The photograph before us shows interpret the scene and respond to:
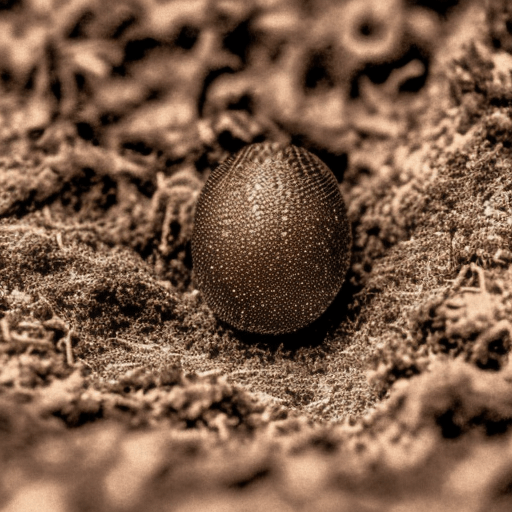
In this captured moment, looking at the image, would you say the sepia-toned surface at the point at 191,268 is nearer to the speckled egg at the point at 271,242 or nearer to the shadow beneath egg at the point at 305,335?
the shadow beneath egg at the point at 305,335

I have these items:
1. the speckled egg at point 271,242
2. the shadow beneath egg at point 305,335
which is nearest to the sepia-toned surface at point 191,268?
the shadow beneath egg at point 305,335

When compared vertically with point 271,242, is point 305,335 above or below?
below

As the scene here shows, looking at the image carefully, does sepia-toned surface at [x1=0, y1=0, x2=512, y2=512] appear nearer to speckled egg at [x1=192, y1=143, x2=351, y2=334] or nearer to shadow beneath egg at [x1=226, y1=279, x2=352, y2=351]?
shadow beneath egg at [x1=226, y1=279, x2=352, y2=351]

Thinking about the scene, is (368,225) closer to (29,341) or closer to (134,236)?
(134,236)

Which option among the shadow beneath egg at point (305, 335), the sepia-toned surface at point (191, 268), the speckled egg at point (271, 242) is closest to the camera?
the sepia-toned surface at point (191, 268)

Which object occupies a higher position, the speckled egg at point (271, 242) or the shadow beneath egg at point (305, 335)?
the speckled egg at point (271, 242)

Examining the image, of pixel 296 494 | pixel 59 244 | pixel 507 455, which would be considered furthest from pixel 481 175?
pixel 59 244
